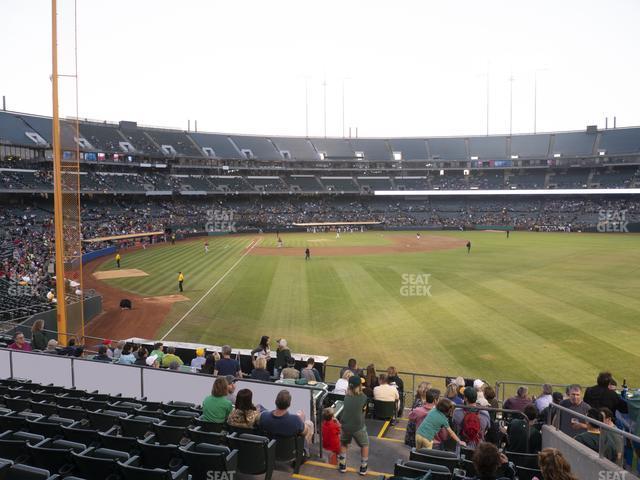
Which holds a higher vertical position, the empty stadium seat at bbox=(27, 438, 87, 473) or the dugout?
the empty stadium seat at bbox=(27, 438, 87, 473)

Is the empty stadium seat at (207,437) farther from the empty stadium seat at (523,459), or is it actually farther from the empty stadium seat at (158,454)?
the empty stadium seat at (523,459)

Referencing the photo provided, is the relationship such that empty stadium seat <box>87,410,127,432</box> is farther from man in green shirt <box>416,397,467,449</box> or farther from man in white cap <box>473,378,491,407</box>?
man in white cap <box>473,378,491,407</box>

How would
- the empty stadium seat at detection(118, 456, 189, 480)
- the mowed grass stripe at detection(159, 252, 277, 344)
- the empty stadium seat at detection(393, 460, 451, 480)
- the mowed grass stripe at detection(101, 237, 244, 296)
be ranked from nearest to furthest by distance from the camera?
the empty stadium seat at detection(118, 456, 189, 480), the empty stadium seat at detection(393, 460, 451, 480), the mowed grass stripe at detection(159, 252, 277, 344), the mowed grass stripe at detection(101, 237, 244, 296)

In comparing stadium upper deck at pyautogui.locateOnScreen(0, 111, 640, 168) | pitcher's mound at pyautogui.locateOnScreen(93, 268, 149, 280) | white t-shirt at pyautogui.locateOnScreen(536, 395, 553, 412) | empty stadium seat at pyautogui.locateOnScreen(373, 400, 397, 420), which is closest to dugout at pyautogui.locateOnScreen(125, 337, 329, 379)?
empty stadium seat at pyautogui.locateOnScreen(373, 400, 397, 420)

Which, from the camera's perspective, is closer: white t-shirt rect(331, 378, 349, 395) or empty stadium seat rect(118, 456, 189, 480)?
empty stadium seat rect(118, 456, 189, 480)

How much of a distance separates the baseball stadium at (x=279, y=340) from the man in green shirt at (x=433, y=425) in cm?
3

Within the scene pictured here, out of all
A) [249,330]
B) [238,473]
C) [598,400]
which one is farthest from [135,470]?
[249,330]

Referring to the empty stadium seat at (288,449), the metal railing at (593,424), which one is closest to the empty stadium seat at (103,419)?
the empty stadium seat at (288,449)

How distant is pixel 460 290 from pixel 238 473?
24.5m

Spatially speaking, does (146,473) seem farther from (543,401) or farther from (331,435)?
(543,401)

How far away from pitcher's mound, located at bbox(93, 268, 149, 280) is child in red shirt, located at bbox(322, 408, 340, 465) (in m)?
32.3

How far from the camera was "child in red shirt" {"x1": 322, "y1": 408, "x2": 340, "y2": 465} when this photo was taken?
708 centimetres

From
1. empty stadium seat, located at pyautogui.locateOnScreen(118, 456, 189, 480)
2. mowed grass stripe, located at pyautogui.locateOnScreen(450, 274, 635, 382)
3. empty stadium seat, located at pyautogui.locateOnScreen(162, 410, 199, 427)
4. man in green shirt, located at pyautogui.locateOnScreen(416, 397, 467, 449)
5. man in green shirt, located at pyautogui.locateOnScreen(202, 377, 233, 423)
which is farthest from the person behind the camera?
mowed grass stripe, located at pyautogui.locateOnScreen(450, 274, 635, 382)

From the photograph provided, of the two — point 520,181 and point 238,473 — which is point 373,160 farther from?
point 238,473
